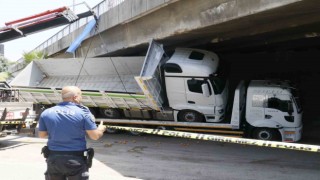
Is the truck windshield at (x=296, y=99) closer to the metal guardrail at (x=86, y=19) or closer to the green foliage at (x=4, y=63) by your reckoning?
the metal guardrail at (x=86, y=19)

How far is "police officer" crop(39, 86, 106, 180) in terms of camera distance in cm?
388

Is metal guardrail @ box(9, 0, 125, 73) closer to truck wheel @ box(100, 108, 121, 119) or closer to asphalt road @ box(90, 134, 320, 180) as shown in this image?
truck wheel @ box(100, 108, 121, 119)

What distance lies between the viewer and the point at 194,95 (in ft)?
41.4

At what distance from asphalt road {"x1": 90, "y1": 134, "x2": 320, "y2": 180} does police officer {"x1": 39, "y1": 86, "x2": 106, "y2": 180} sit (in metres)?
4.11

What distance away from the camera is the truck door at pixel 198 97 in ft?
40.9

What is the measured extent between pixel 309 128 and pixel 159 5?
31.2 ft

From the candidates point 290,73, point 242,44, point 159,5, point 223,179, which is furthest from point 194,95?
point 290,73

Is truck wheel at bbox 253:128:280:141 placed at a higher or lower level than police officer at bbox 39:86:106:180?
lower

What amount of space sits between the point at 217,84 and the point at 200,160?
381cm

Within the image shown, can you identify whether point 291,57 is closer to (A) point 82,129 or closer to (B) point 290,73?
(B) point 290,73

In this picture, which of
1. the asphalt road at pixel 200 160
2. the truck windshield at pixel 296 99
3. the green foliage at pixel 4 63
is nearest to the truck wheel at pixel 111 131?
the asphalt road at pixel 200 160

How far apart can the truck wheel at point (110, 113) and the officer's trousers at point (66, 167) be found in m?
10.2

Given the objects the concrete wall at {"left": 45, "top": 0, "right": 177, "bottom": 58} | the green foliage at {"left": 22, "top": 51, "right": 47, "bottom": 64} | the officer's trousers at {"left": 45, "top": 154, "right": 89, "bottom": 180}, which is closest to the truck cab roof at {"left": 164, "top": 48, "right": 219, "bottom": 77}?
the concrete wall at {"left": 45, "top": 0, "right": 177, "bottom": 58}

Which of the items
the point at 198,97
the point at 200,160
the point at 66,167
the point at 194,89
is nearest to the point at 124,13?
the point at 194,89
